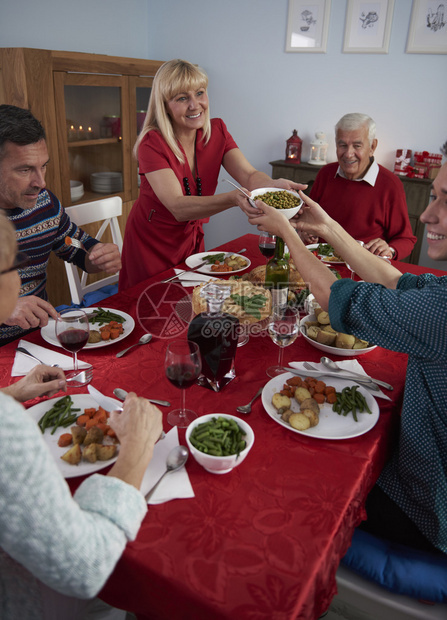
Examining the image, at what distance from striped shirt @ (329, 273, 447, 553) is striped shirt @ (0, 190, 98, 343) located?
1296 mm

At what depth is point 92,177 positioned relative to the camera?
3.87 m

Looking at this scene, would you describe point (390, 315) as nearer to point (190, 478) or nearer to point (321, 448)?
point (321, 448)

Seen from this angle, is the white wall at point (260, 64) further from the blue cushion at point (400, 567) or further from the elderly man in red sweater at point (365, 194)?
the blue cushion at point (400, 567)

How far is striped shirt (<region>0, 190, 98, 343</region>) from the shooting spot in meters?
1.94

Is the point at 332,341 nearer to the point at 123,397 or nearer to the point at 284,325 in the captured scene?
the point at 284,325

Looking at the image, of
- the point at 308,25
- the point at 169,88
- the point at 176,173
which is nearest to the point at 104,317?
the point at 176,173

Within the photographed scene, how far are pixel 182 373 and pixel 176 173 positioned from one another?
1.57 meters

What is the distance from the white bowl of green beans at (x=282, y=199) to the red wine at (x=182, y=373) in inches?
32.8

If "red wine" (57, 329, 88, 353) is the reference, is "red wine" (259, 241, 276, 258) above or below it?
above

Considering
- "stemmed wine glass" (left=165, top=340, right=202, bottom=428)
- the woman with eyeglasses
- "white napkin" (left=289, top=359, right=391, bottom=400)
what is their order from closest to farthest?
1. the woman with eyeglasses
2. "stemmed wine glass" (left=165, top=340, right=202, bottom=428)
3. "white napkin" (left=289, top=359, right=391, bottom=400)

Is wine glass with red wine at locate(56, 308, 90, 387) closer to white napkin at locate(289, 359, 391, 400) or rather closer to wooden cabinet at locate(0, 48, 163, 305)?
white napkin at locate(289, 359, 391, 400)

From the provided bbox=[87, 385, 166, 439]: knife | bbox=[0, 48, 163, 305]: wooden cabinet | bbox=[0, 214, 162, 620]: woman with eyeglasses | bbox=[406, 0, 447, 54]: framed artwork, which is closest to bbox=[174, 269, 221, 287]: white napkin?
bbox=[87, 385, 166, 439]: knife

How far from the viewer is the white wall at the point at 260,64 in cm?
354

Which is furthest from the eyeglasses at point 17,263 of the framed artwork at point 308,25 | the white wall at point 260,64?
the framed artwork at point 308,25
